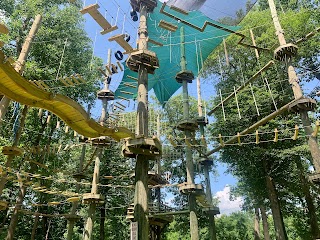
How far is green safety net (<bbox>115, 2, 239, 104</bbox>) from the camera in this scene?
11.2 m

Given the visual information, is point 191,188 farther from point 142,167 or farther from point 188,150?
point 142,167

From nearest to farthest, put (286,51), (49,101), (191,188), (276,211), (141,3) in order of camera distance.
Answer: (49,101), (141,3), (286,51), (191,188), (276,211)

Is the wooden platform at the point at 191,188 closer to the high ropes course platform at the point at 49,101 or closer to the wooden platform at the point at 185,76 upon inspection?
the high ropes course platform at the point at 49,101

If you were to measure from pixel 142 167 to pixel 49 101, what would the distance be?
2.28 meters

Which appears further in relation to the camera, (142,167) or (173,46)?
(173,46)

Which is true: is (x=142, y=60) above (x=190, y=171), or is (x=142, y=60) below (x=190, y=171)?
above

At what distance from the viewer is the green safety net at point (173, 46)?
11.2 meters

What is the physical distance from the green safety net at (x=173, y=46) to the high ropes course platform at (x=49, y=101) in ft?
16.0

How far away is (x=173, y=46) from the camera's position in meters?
12.7

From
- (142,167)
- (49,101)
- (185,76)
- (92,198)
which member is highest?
(185,76)

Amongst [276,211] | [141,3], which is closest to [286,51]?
[141,3]

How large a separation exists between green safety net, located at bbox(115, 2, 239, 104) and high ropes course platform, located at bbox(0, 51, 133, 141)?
4877 mm

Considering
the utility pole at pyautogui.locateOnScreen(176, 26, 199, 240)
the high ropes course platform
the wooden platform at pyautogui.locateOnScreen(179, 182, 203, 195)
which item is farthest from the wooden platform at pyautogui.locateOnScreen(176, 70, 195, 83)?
the high ropes course platform

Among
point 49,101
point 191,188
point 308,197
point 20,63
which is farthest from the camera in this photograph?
point 308,197
